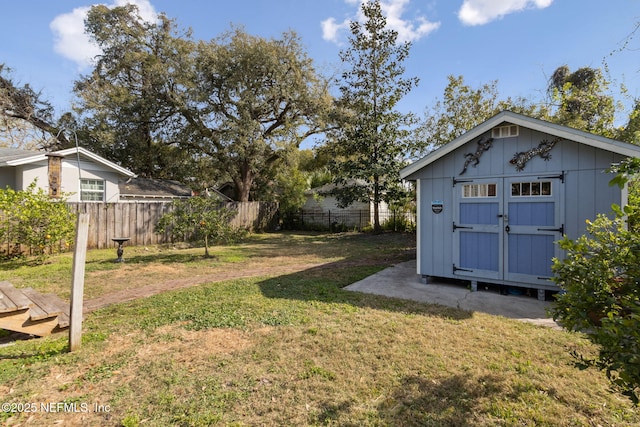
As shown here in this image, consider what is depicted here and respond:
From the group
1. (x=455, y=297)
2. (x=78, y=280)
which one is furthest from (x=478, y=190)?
(x=78, y=280)

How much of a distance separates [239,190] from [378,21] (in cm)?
1189

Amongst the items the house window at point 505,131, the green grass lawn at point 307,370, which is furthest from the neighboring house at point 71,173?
the house window at point 505,131

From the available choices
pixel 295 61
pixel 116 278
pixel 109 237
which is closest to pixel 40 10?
pixel 109 237

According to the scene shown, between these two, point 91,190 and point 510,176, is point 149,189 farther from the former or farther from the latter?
point 510,176

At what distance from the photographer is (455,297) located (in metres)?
5.40

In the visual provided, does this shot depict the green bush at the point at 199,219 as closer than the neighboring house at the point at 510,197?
No

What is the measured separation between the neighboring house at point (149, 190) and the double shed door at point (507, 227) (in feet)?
50.2

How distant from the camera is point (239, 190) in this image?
19672mm

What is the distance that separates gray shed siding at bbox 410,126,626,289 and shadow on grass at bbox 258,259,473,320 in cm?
150

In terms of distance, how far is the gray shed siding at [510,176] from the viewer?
483cm

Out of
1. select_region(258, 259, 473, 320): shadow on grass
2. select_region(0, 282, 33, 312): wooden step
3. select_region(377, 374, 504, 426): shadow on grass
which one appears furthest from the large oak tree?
select_region(377, 374, 504, 426): shadow on grass

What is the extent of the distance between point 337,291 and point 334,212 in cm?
A: 1446

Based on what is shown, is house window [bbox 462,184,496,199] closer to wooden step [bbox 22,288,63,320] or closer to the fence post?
the fence post

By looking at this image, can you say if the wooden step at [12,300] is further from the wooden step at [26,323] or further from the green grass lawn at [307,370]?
the green grass lawn at [307,370]
